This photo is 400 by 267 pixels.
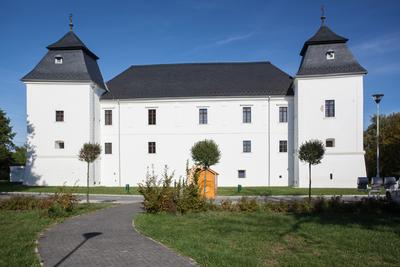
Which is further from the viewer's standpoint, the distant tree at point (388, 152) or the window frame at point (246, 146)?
the distant tree at point (388, 152)

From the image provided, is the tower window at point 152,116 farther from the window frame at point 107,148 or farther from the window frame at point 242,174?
the window frame at point 242,174

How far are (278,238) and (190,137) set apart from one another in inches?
939

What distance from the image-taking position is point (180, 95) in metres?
32.8

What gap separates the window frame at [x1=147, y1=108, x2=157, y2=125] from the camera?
33.0m

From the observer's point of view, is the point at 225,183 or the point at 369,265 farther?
the point at 225,183

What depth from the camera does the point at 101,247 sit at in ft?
25.9

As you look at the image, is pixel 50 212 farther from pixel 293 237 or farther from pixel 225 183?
pixel 225 183

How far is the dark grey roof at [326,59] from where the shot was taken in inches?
1130

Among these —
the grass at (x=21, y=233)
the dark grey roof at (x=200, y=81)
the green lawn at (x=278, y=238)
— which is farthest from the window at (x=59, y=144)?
the green lawn at (x=278, y=238)

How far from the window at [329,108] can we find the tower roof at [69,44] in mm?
22313

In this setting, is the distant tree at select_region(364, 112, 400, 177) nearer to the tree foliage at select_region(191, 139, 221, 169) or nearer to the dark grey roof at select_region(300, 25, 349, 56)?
the dark grey roof at select_region(300, 25, 349, 56)

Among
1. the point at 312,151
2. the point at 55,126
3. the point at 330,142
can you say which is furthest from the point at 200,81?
the point at 312,151

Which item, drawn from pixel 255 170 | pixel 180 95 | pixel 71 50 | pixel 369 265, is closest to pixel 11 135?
pixel 71 50

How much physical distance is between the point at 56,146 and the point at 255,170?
18.3 meters
